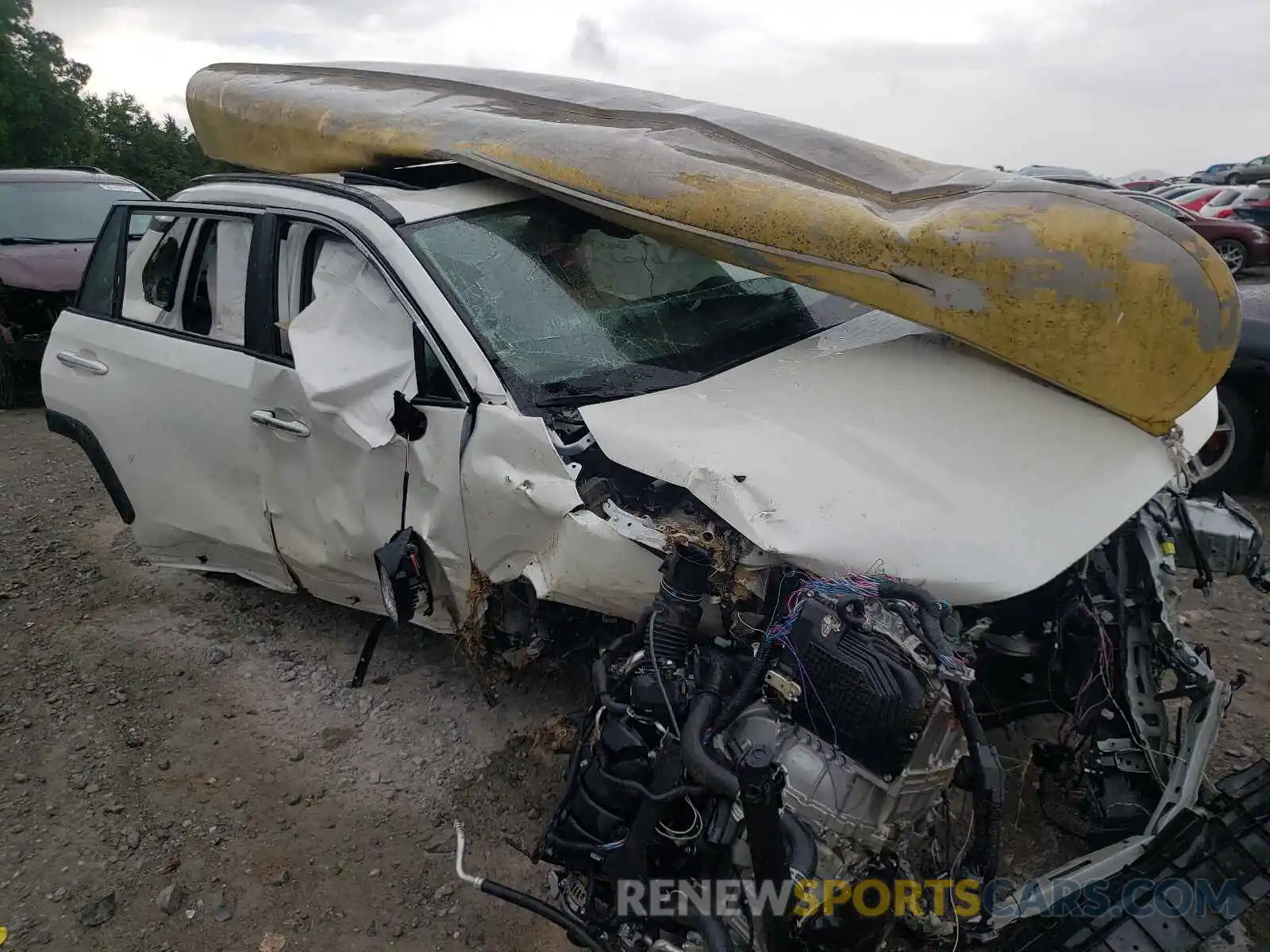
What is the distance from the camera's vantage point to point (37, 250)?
7.04m

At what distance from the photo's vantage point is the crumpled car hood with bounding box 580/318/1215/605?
79.8 inches

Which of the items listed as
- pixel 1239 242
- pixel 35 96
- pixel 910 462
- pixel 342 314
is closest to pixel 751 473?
pixel 910 462

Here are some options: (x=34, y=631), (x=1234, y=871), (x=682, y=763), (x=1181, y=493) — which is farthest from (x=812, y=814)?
(x=34, y=631)

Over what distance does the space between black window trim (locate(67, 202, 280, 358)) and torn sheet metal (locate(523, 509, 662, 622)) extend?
59.7 inches

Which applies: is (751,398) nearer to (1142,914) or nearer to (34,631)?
(1142,914)

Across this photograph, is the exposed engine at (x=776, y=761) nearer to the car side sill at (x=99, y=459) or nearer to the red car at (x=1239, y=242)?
the car side sill at (x=99, y=459)

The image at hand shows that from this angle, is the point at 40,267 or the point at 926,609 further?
the point at 40,267

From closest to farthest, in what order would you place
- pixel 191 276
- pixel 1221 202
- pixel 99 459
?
1. pixel 191 276
2. pixel 99 459
3. pixel 1221 202

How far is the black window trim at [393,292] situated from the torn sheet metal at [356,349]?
84mm

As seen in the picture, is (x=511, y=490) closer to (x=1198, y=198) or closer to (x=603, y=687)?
(x=603, y=687)

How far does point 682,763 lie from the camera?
79.9 inches

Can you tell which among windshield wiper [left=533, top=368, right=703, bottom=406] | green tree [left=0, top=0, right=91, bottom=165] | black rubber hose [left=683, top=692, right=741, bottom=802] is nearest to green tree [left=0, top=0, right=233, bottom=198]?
green tree [left=0, top=0, right=91, bottom=165]

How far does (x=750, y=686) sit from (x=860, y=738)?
0.28m

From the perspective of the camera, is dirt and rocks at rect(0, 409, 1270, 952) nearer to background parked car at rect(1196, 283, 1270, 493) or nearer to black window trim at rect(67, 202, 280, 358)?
background parked car at rect(1196, 283, 1270, 493)
